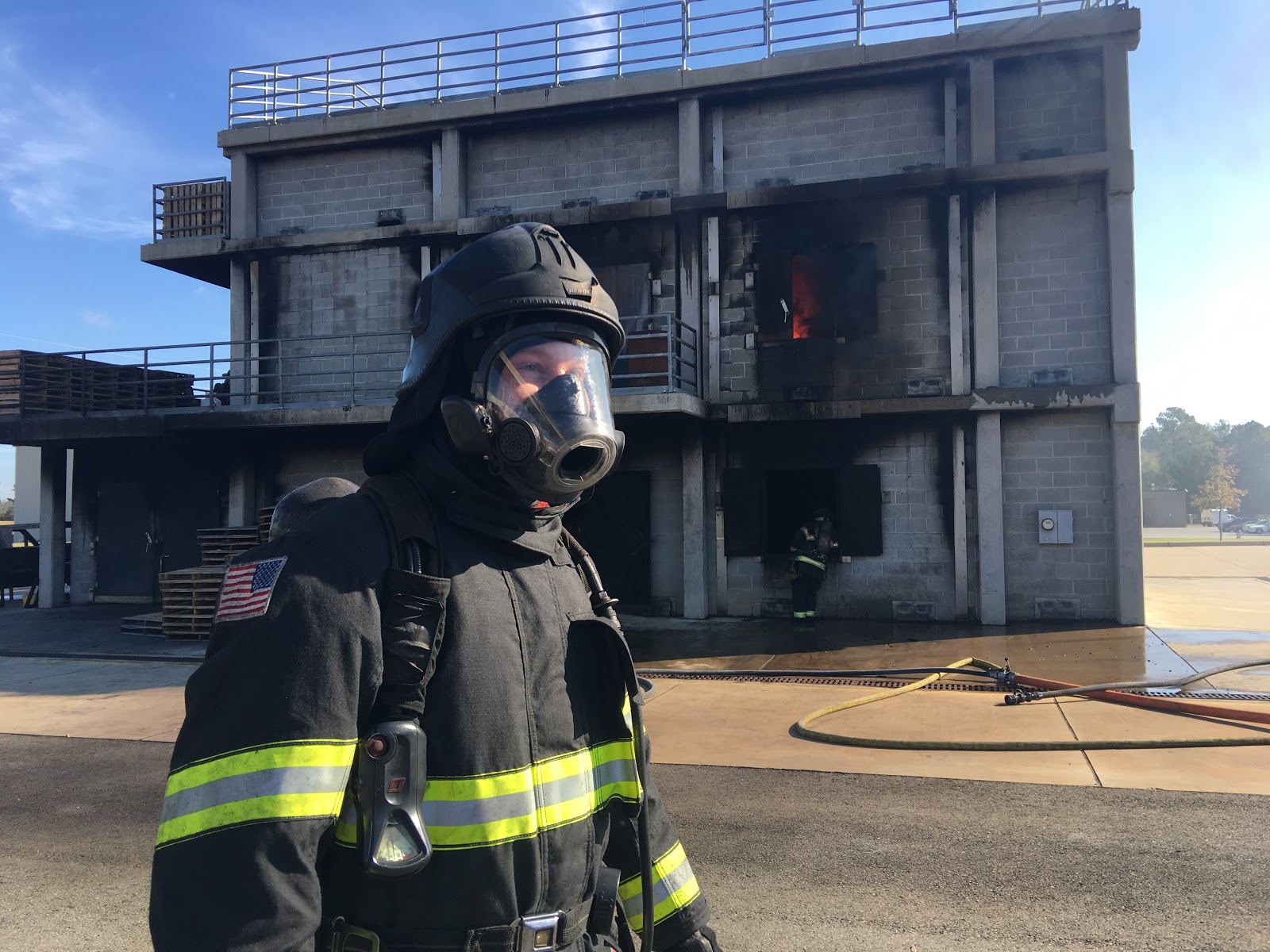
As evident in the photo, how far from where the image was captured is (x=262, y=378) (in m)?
15.8

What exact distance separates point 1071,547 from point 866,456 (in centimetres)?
318

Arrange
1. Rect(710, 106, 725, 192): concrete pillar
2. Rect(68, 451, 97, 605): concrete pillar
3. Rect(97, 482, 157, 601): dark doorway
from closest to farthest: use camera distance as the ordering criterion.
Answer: Rect(710, 106, 725, 192): concrete pillar
Rect(97, 482, 157, 601): dark doorway
Rect(68, 451, 97, 605): concrete pillar

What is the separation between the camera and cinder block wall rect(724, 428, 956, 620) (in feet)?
43.8

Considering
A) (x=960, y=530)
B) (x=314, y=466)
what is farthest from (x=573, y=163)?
(x=960, y=530)

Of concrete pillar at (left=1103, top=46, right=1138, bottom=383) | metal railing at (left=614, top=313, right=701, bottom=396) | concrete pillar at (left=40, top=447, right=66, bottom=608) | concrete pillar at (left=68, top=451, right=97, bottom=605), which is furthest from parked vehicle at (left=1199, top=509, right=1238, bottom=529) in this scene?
concrete pillar at (left=40, top=447, right=66, bottom=608)

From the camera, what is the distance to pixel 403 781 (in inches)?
59.6

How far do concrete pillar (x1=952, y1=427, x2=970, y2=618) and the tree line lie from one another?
7098 centimetres

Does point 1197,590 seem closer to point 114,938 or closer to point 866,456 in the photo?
point 866,456

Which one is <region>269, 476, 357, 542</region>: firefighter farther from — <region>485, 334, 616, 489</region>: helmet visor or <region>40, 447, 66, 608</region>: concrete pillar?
<region>40, 447, 66, 608</region>: concrete pillar

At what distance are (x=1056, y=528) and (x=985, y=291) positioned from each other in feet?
12.0

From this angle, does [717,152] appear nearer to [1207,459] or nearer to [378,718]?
[378,718]

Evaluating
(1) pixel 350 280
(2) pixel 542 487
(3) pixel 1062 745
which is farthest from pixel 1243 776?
(1) pixel 350 280

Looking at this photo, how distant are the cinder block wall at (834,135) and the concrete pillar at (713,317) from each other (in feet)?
3.04

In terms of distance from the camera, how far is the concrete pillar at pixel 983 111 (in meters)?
13.2
